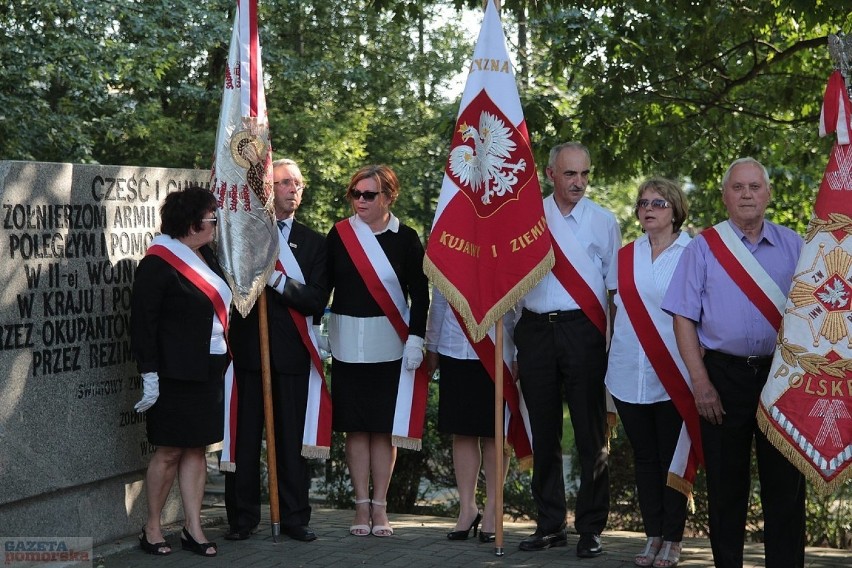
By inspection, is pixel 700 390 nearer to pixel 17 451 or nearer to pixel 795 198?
pixel 17 451

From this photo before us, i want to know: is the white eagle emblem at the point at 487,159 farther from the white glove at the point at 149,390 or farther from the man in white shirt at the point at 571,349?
the white glove at the point at 149,390

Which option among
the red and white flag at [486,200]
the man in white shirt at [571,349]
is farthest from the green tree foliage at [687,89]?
the man in white shirt at [571,349]

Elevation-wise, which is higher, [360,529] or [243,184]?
[243,184]

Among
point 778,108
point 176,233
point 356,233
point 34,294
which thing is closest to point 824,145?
point 778,108

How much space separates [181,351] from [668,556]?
2.73 metres

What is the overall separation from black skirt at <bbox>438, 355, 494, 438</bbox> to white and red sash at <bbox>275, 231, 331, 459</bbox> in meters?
0.68

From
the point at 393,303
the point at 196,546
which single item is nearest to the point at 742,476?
the point at 393,303

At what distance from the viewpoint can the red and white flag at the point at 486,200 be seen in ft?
20.6

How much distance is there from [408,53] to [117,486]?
14.1 metres

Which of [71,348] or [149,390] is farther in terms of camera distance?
[71,348]

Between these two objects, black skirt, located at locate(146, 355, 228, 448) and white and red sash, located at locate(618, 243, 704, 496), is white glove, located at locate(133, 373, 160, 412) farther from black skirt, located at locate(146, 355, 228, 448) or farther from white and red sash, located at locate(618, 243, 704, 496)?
white and red sash, located at locate(618, 243, 704, 496)

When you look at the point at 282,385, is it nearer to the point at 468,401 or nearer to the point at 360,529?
the point at 360,529

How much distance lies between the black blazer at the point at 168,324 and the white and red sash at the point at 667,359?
2.21 m

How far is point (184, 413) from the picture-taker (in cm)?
605
